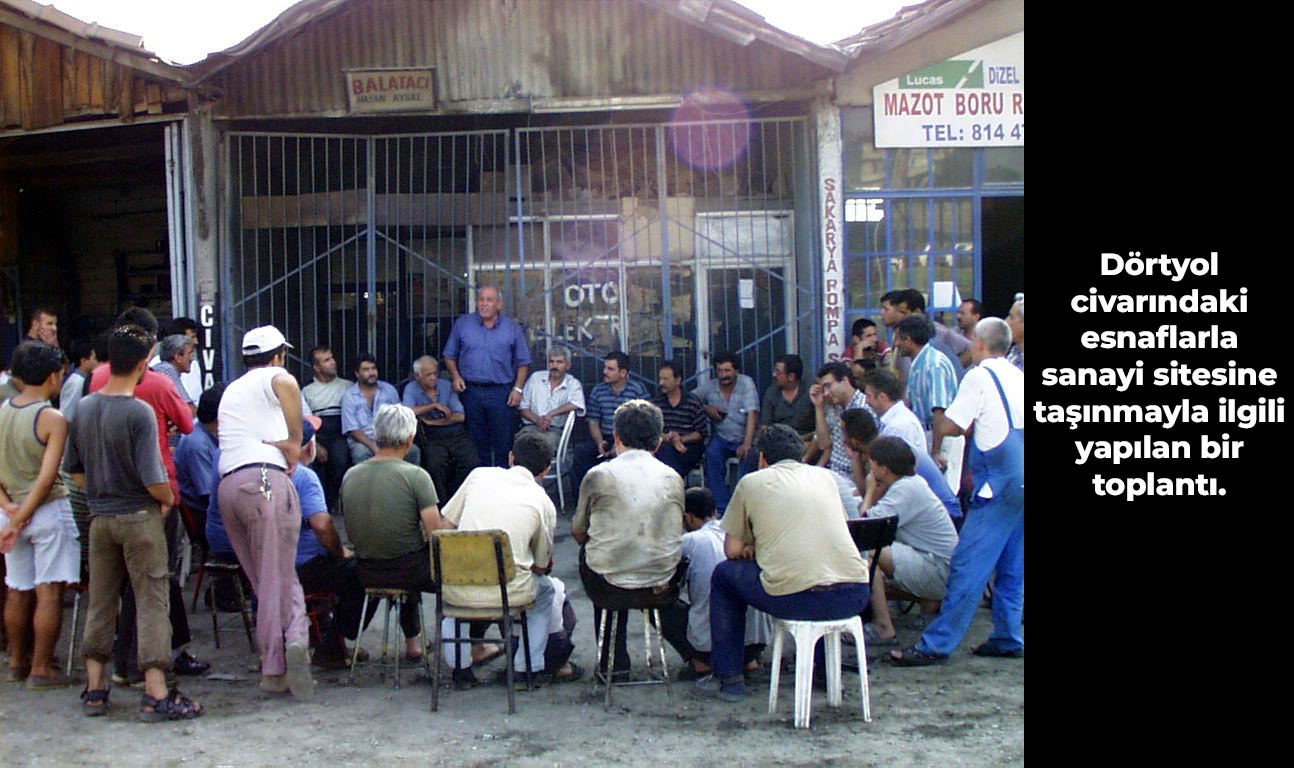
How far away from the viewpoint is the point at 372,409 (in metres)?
10.2

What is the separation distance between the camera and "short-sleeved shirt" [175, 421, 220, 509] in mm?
7156

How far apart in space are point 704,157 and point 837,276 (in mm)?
1636

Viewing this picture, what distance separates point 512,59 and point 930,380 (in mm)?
4882

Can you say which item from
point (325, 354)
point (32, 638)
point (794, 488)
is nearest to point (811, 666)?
point (794, 488)

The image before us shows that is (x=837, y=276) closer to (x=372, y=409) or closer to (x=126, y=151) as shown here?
Answer: (x=372, y=409)

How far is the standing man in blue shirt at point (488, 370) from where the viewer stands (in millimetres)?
10477

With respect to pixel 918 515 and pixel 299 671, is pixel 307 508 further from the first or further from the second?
pixel 918 515

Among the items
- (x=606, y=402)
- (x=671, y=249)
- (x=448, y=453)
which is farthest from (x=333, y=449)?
(x=671, y=249)

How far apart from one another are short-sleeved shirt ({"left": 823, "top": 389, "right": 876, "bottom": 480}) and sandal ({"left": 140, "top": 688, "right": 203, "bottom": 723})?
3.98 metres

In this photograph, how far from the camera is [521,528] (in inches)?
237

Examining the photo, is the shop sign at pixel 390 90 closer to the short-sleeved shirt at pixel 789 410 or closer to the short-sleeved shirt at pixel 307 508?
the short-sleeved shirt at pixel 789 410

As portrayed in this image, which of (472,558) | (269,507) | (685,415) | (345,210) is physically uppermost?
(345,210)

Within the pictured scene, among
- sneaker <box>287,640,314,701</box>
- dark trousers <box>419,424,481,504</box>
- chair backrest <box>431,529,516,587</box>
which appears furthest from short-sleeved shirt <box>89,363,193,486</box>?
dark trousers <box>419,424,481,504</box>

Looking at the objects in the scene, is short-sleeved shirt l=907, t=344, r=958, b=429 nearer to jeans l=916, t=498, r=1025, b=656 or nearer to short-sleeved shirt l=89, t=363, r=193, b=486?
jeans l=916, t=498, r=1025, b=656
